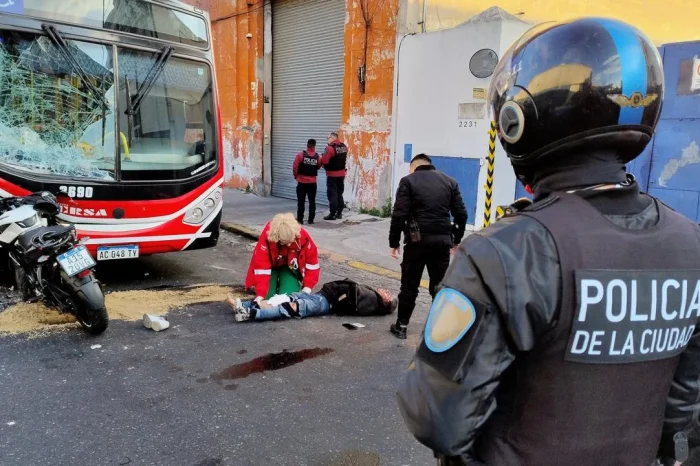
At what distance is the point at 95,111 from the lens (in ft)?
18.6

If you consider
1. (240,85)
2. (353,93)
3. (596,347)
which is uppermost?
(240,85)

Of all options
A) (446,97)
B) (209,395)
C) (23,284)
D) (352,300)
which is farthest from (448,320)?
(446,97)

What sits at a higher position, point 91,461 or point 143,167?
point 143,167

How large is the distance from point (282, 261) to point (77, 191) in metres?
2.17

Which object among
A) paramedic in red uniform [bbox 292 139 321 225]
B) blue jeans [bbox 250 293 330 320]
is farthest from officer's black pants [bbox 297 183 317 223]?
blue jeans [bbox 250 293 330 320]

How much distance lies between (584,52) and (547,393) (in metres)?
0.78

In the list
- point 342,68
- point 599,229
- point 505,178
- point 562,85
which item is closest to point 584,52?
point 562,85

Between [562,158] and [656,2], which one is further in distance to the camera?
[656,2]

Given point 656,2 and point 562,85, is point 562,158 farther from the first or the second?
point 656,2

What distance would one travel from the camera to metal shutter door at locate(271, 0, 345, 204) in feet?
40.5

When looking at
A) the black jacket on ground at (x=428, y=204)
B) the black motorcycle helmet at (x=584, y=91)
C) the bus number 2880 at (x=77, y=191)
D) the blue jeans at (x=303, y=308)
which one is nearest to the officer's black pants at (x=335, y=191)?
the blue jeans at (x=303, y=308)

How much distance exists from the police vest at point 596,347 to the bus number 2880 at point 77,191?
17.2ft

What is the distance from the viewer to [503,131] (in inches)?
55.6

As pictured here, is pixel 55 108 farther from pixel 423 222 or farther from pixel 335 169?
pixel 335 169
